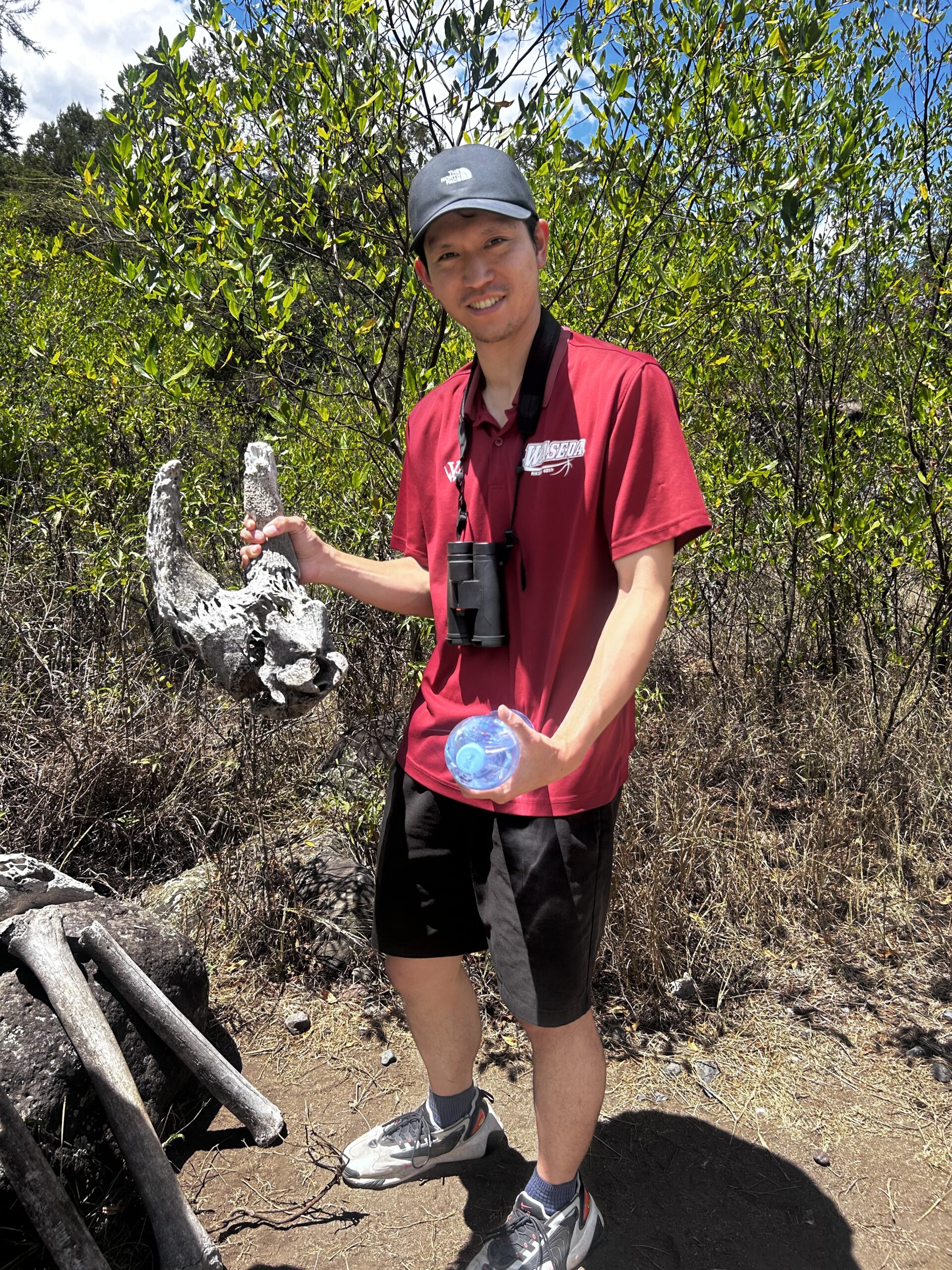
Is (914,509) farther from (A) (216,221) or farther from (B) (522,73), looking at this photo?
(A) (216,221)

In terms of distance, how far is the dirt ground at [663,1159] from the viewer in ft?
7.34

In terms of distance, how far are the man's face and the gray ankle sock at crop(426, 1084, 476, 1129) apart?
1.95 metres

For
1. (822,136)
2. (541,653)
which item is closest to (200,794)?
(541,653)

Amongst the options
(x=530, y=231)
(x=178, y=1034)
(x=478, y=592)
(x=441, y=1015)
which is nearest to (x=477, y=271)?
(x=530, y=231)

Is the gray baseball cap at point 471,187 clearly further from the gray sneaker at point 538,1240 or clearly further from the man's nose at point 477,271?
the gray sneaker at point 538,1240

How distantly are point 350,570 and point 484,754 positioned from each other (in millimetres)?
812

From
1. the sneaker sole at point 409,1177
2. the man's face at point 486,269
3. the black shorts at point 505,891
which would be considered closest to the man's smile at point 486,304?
the man's face at point 486,269

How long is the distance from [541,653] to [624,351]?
609mm

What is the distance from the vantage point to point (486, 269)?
5.59ft

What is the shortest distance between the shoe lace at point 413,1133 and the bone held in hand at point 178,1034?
0.37 meters

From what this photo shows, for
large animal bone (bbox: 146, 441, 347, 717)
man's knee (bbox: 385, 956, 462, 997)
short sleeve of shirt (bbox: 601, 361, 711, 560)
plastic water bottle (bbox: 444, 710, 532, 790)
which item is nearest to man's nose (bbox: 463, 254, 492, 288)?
short sleeve of shirt (bbox: 601, 361, 711, 560)

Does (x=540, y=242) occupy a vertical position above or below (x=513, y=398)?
above

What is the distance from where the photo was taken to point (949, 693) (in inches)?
167

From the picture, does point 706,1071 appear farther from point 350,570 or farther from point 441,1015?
point 350,570
